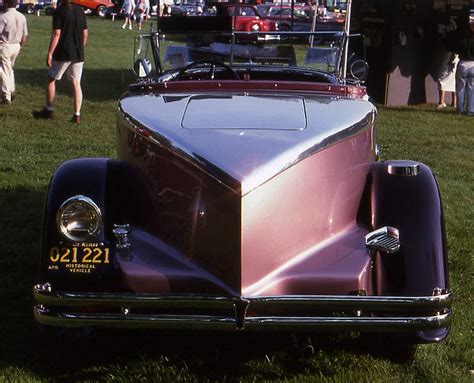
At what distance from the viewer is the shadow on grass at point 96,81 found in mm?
12953

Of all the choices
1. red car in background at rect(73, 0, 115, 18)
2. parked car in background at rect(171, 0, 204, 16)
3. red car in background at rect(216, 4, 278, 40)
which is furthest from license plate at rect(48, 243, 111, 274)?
red car in background at rect(73, 0, 115, 18)

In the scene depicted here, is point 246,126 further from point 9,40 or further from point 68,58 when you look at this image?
point 9,40

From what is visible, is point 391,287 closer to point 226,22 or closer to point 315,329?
point 315,329

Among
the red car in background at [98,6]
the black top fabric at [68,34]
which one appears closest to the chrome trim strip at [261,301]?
the black top fabric at [68,34]

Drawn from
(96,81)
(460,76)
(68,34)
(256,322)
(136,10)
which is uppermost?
(68,34)

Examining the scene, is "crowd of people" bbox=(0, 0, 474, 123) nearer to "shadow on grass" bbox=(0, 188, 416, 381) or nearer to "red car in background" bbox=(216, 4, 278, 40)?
"red car in background" bbox=(216, 4, 278, 40)

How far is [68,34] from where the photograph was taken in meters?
9.45

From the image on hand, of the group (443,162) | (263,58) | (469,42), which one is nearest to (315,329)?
(263,58)

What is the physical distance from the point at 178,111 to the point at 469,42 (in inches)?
357

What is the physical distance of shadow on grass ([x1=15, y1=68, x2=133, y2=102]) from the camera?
1295 cm

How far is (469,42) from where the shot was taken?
464 inches

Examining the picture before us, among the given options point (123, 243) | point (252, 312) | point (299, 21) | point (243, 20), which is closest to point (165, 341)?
point (123, 243)

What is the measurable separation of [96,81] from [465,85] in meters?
6.83

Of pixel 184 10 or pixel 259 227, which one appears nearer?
pixel 259 227
